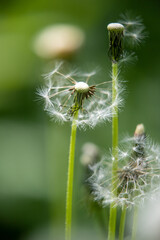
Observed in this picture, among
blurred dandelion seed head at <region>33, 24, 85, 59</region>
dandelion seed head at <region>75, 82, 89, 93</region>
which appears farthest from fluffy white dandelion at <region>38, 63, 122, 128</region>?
blurred dandelion seed head at <region>33, 24, 85, 59</region>

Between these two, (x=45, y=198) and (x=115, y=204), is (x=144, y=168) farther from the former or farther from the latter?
(x=45, y=198)

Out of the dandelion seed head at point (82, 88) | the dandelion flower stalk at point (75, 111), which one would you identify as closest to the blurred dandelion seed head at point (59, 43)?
the dandelion flower stalk at point (75, 111)

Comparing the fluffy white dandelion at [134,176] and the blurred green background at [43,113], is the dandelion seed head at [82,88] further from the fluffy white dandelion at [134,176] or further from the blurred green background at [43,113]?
the blurred green background at [43,113]

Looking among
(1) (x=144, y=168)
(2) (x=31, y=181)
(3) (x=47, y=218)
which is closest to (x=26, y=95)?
(2) (x=31, y=181)

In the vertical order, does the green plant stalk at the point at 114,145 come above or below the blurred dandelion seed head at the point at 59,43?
below

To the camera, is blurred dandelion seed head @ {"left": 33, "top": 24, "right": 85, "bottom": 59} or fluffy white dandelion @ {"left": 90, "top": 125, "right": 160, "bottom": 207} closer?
fluffy white dandelion @ {"left": 90, "top": 125, "right": 160, "bottom": 207}

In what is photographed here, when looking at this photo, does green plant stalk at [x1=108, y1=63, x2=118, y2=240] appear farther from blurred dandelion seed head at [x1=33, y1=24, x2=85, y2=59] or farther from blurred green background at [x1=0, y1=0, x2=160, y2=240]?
blurred dandelion seed head at [x1=33, y1=24, x2=85, y2=59]
